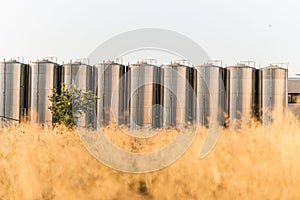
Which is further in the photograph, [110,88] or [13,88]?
[13,88]

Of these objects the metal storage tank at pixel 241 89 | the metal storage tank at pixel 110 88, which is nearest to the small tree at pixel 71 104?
the metal storage tank at pixel 110 88

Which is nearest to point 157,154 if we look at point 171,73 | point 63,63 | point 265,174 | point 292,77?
point 265,174

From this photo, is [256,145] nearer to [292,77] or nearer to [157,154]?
[157,154]

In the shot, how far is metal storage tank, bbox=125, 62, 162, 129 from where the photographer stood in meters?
27.0

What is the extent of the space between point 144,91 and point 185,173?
23.6 meters

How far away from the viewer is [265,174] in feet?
12.8

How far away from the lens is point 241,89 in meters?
28.2

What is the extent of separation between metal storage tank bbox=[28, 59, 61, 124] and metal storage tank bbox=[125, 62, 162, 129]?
18.9 ft

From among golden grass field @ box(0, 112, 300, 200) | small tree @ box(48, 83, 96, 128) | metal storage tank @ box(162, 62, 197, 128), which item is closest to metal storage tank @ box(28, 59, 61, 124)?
small tree @ box(48, 83, 96, 128)

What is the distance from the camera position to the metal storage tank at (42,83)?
93.4 ft

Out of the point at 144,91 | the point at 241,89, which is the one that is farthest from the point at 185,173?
the point at 241,89

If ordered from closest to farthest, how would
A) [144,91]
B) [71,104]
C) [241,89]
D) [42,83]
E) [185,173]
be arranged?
[185,173], [71,104], [144,91], [241,89], [42,83]

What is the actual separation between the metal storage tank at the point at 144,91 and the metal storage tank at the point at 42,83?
5.77m

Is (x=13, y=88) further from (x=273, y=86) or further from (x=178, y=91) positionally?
(x=273, y=86)
